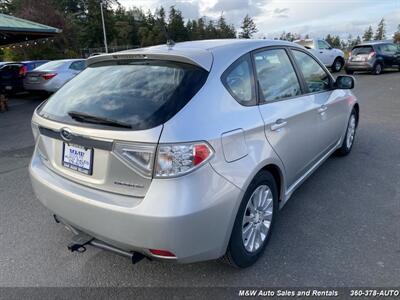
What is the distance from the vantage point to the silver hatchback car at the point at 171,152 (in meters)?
1.99

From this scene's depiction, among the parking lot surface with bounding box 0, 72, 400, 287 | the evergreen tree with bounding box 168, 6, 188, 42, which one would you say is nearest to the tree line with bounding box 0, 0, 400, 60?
the evergreen tree with bounding box 168, 6, 188, 42

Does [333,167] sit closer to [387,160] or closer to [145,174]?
[387,160]

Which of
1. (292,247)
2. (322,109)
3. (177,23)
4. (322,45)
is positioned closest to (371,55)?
(322,45)

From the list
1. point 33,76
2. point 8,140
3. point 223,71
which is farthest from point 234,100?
point 33,76

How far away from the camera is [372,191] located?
387 centimetres

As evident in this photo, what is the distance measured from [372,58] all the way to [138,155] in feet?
57.4

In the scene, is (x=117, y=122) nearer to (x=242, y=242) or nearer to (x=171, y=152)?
(x=171, y=152)

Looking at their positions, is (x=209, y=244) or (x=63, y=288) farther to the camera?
(x=63, y=288)

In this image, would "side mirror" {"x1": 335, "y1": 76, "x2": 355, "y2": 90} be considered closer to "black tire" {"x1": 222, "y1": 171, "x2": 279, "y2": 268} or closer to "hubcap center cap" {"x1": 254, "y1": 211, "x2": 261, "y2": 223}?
"black tire" {"x1": 222, "y1": 171, "x2": 279, "y2": 268}

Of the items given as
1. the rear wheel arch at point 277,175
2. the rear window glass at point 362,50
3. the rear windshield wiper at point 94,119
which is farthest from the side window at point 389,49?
the rear windshield wiper at point 94,119

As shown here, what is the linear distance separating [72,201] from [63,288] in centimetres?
71

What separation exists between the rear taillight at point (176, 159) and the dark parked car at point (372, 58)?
1705 cm

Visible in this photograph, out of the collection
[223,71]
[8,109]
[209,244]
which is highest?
[223,71]

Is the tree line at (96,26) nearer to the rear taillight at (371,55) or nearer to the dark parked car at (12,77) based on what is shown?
the dark parked car at (12,77)
